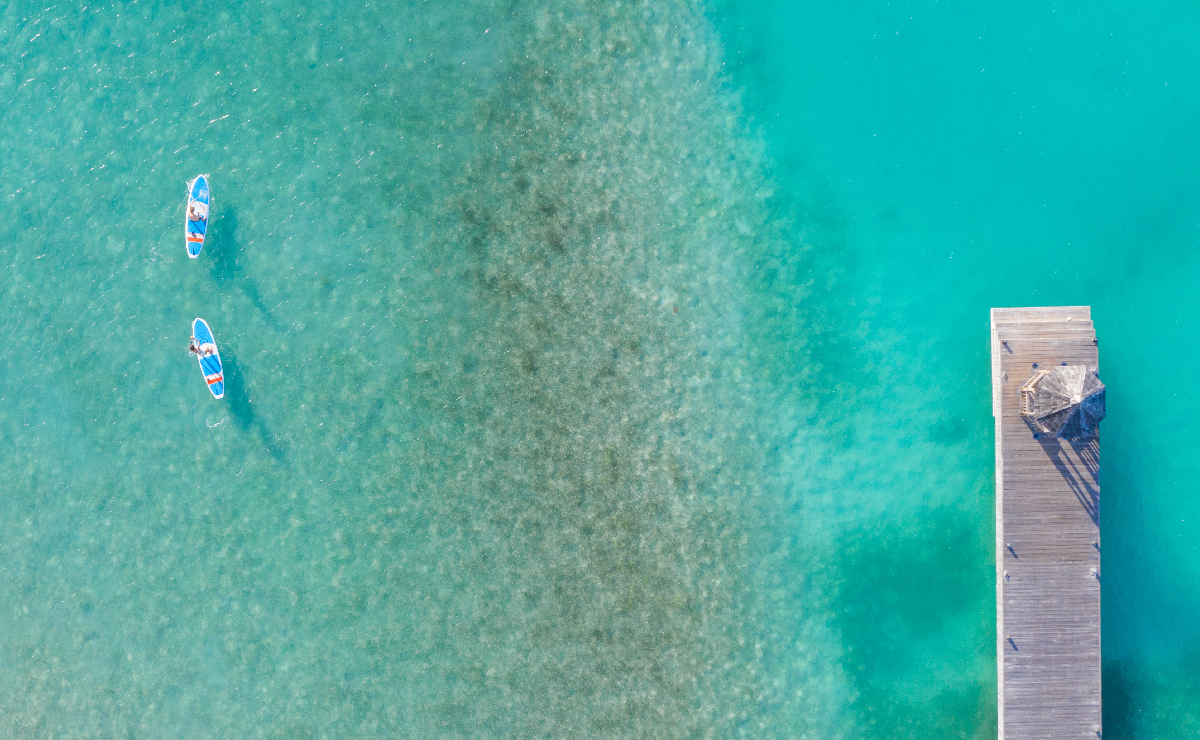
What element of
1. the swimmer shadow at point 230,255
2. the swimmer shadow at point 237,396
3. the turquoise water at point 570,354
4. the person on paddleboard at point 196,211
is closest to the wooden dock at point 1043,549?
the turquoise water at point 570,354

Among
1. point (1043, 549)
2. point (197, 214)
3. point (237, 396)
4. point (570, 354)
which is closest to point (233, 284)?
point (197, 214)

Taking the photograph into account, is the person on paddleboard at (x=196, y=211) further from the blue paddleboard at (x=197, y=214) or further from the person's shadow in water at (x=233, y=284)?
the person's shadow in water at (x=233, y=284)

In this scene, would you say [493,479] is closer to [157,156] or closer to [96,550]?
[96,550]

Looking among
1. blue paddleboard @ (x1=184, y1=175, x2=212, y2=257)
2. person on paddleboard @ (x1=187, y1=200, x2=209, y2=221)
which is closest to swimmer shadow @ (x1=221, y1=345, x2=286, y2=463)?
blue paddleboard @ (x1=184, y1=175, x2=212, y2=257)

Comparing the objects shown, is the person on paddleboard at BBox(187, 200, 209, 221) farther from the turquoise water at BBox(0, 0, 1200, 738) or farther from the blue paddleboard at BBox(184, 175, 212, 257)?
the turquoise water at BBox(0, 0, 1200, 738)

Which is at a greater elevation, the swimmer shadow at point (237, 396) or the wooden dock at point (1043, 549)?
the swimmer shadow at point (237, 396)

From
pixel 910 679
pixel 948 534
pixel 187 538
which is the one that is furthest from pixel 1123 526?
pixel 187 538

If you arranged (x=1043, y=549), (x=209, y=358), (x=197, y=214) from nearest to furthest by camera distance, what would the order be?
(x=1043, y=549), (x=197, y=214), (x=209, y=358)

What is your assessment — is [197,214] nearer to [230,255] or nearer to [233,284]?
[230,255]
